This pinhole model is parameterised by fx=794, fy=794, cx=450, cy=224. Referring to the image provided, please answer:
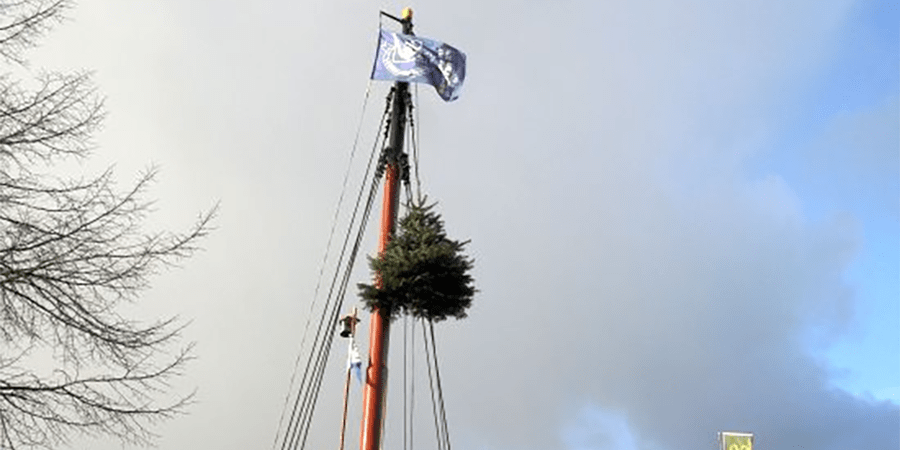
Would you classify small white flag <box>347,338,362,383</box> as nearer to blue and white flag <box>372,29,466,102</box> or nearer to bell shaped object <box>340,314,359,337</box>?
bell shaped object <box>340,314,359,337</box>

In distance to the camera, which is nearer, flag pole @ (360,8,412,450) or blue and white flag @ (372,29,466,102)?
flag pole @ (360,8,412,450)

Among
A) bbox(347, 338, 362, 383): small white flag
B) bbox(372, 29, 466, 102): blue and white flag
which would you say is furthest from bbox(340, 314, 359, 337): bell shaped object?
bbox(372, 29, 466, 102): blue and white flag

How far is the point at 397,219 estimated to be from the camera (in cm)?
1644

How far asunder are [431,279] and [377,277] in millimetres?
1163

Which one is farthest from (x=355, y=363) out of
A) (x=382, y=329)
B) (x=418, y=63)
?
(x=418, y=63)

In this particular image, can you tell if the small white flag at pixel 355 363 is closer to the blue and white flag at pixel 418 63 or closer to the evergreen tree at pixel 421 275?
the evergreen tree at pixel 421 275

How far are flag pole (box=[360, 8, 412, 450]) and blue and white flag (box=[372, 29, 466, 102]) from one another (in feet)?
1.93

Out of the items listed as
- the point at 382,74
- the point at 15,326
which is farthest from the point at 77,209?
the point at 382,74

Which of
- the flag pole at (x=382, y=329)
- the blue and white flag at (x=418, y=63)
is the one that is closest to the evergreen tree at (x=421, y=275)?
the flag pole at (x=382, y=329)

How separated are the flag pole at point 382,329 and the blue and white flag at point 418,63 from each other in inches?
23.1

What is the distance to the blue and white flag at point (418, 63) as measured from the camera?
18.2 metres

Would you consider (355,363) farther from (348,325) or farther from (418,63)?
(418,63)

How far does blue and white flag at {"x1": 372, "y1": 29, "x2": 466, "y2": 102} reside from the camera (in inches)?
715

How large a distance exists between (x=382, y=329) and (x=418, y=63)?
642 cm
